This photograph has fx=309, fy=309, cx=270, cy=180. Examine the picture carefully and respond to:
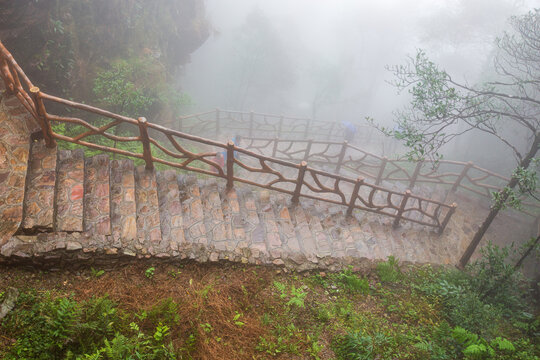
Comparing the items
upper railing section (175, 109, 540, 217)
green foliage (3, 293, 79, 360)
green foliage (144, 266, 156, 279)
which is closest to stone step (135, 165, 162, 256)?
green foliage (144, 266, 156, 279)

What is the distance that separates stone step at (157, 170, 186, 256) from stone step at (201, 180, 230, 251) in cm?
51

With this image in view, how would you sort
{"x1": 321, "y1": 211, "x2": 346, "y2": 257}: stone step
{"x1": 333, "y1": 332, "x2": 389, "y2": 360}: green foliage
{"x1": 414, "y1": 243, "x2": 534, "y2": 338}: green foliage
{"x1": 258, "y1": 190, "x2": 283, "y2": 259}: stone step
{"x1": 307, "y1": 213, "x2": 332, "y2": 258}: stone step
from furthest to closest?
1. {"x1": 321, "y1": 211, "x2": 346, "y2": 257}: stone step
2. {"x1": 307, "y1": 213, "x2": 332, "y2": 258}: stone step
3. {"x1": 258, "y1": 190, "x2": 283, "y2": 259}: stone step
4. {"x1": 414, "y1": 243, "x2": 534, "y2": 338}: green foliage
5. {"x1": 333, "y1": 332, "x2": 389, "y2": 360}: green foliage

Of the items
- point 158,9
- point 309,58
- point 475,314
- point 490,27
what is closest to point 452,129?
point 490,27

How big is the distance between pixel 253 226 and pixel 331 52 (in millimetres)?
40047

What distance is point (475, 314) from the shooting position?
4.80 m

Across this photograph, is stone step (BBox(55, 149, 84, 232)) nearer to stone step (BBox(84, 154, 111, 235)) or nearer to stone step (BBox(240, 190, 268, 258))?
stone step (BBox(84, 154, 111, 235))

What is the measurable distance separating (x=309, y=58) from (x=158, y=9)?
25.1m

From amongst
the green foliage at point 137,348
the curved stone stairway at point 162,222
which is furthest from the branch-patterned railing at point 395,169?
the green foliage at point 137,348

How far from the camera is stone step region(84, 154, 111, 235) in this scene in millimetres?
4688

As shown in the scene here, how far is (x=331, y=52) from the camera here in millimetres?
41000

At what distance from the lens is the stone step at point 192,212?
5.38m

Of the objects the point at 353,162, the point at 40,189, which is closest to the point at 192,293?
the point at 40,189

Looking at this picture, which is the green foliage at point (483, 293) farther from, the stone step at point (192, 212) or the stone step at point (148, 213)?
the stone step at point (148, 213)

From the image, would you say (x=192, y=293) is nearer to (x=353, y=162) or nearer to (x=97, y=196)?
(x=97, y=196)
